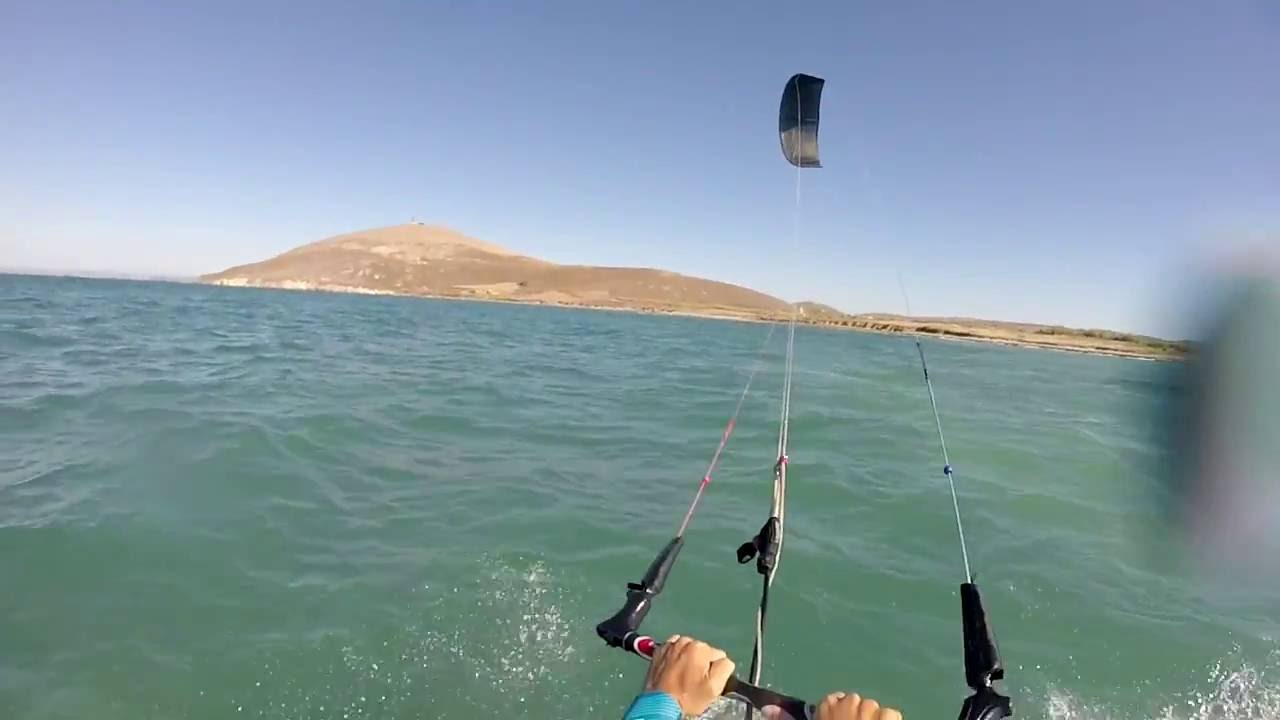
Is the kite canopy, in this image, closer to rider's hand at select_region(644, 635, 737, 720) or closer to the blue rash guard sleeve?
rider's hand at select_region(644, 635, 737, 720)

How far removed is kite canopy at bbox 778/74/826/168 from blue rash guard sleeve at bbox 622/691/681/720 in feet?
32.0

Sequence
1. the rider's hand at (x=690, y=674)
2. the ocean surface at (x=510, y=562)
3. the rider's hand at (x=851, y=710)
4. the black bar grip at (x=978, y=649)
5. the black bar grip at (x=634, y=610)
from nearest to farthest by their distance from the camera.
A: 1. the rider's hand at (x=851, y=710)
2. the rider's hand at (x=690, y=674)
3. the black bar grip at (x=978, y=649)
4. the black bar grip at (x=634, y=610)
5. the ocean surface at (x=510, y=562)

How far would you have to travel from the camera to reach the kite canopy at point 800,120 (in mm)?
10289

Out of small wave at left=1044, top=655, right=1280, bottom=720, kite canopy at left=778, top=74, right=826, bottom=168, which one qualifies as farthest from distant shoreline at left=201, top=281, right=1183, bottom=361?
small wave at left=1044, top=655, right=1280, bottom=720

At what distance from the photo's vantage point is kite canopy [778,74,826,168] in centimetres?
1029

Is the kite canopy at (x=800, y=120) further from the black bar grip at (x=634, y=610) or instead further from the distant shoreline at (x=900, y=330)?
the distant shoreline at (x=900, y=330)

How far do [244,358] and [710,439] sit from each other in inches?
544

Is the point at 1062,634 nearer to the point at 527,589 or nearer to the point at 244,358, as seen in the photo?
the point at 527,589

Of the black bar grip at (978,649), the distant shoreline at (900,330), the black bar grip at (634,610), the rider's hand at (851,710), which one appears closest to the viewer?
the rider's hand at (851,710)

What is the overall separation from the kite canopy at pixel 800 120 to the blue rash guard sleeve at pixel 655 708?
974 cm

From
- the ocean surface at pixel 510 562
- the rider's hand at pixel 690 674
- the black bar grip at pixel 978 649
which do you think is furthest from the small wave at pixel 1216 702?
the rider's hand at pixel 690 674

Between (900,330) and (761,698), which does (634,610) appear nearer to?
(761,698)

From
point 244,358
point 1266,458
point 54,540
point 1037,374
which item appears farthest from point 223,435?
point 1037,374

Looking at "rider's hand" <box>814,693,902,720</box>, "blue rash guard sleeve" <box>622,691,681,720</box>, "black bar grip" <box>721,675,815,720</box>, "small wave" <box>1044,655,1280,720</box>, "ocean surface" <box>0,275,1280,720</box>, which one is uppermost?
"rider's hand" <box>814,693,902,720</box>
